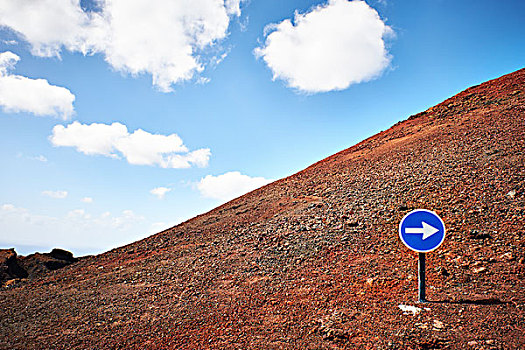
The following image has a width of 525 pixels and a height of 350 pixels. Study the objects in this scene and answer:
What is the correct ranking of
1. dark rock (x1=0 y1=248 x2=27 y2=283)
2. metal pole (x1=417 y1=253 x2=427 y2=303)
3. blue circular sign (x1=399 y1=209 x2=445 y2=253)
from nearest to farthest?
blue circular sign (x1=399 y1=209 x2=445 y2=253), metal pole (x1=417 y1=253 x2=427 y2=303), dark rock (x1=0 y1=248 x2=27 y2=283)

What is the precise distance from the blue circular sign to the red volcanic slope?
1.00m

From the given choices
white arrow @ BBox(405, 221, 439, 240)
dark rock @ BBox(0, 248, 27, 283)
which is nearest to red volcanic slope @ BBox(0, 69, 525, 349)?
white arrow @ BBox(405, 221, 439, 240)

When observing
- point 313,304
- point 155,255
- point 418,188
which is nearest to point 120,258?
point 155,255

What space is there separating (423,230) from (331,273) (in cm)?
287

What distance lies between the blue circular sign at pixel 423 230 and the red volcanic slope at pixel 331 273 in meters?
1.00

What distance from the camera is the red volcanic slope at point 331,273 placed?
4.65 metres

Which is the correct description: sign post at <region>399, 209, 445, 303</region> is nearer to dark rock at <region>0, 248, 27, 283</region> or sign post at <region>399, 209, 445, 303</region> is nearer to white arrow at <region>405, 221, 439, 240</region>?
white arrow at <region>405, 221, 439, 240</region>

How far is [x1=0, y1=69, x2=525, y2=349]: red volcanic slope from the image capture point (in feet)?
15.3

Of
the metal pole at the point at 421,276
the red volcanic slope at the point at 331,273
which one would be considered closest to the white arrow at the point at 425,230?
the metal pole at the point at 421,276

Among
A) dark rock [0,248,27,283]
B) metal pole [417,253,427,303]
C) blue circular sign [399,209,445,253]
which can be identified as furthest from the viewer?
dark rock [0,248,27,283]

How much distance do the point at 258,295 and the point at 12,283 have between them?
1118cm

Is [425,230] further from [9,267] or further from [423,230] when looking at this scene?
[9,267]

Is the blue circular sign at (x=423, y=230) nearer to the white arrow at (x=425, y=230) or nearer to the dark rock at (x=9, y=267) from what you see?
the white arrow at (x=425, y=230)

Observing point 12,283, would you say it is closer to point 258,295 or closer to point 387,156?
point 258,295
